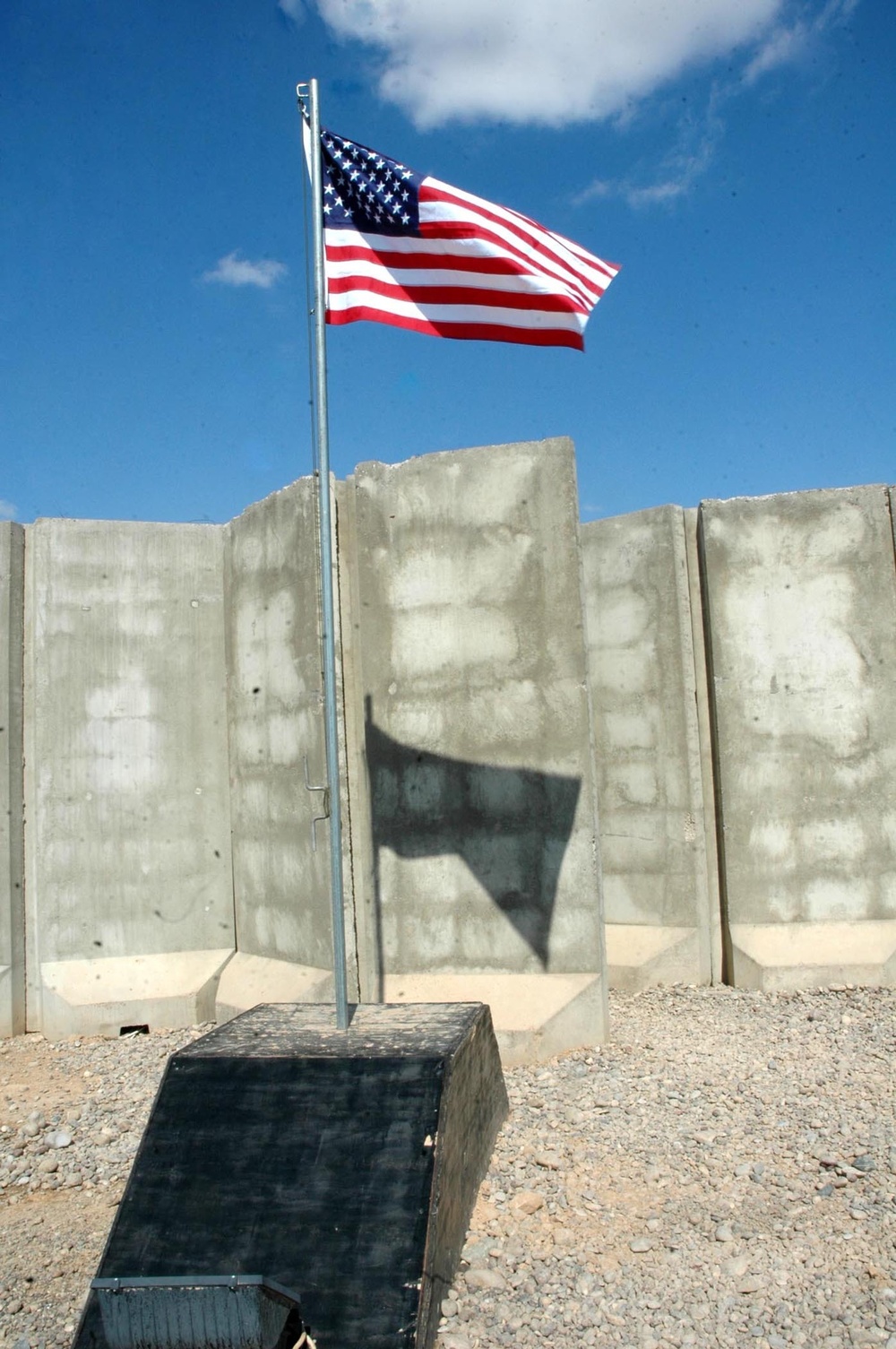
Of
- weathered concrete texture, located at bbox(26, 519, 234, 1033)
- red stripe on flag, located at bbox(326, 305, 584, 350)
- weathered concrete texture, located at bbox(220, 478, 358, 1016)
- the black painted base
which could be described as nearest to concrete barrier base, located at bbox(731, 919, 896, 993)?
weathered concrete texture, located at bbox(220, 478, 358, 1016)

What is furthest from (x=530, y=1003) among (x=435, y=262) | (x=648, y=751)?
(x=435, y=262)

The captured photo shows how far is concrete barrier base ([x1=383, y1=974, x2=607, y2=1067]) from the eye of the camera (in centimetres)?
592

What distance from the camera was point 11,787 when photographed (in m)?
7.34

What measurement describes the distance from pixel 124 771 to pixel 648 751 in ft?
12.2

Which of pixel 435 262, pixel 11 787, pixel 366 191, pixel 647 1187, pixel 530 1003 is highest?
pixel 366 191

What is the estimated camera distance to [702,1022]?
650cm

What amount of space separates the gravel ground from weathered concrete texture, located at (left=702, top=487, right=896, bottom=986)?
746mm

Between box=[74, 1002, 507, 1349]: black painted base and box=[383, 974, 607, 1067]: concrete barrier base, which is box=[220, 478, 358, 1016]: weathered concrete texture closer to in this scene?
box=[383, 974, 607, 1067]: concrete barrier base

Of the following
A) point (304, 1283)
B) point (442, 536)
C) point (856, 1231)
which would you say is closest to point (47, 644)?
point (442, 536)

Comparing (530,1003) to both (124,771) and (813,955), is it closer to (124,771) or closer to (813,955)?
(813,955)

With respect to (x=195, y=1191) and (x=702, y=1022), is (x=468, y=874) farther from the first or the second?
(x=195, y=1191)

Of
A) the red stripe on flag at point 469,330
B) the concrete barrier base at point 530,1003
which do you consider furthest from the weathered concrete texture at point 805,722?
the red stripe on flag at point 469,330

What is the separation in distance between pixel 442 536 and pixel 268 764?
1.91 metres

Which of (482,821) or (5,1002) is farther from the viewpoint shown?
(5,1002)
